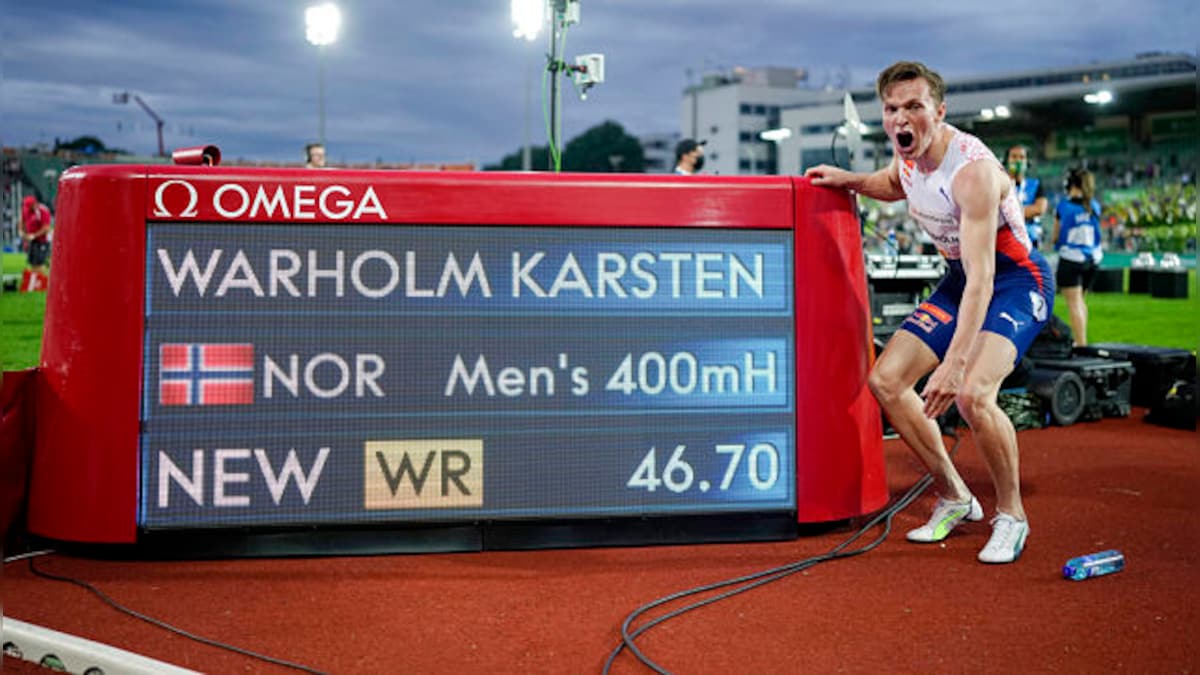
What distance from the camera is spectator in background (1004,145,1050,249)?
10.1 metres

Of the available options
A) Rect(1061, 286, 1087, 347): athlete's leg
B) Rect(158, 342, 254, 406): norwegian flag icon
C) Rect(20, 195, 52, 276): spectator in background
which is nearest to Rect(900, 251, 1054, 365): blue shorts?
Rect(158, 342, 254, 406): norwegian flag icon

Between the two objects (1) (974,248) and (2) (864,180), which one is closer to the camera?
(1) (974,248)

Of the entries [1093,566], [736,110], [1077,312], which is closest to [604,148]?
[736,110]

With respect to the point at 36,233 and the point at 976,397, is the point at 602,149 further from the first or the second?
the point at 976,397

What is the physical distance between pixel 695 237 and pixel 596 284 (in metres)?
0.43

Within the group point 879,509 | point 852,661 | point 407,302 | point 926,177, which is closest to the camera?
point 852,661

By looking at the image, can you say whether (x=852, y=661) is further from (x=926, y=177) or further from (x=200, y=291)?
(x=200, y=291)

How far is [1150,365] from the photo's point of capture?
28.9 ft

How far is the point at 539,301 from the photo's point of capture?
166 inches

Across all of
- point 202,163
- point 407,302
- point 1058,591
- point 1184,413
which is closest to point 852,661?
point 1058,591

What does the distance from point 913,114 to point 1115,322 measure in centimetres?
1469

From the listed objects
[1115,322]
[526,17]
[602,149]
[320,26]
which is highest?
[602,149]

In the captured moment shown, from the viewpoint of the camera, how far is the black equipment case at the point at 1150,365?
28.6 feet

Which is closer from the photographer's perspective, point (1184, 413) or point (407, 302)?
point (407, 302)
